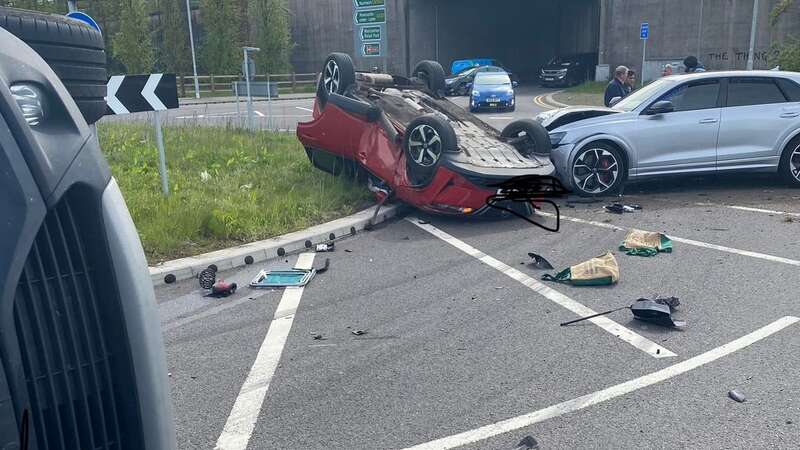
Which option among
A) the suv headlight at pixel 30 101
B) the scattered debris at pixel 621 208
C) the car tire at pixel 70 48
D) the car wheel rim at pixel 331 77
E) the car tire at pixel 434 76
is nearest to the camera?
the suv headlight at pixel 30 101

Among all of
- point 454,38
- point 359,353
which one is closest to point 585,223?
point 359,353

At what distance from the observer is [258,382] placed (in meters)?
4.15

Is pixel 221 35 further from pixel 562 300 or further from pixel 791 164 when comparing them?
pixel 562 300

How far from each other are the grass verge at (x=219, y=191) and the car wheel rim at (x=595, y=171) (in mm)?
2975

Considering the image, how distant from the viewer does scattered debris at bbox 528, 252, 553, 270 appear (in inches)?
251

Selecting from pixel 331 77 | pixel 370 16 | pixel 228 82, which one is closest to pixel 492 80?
pixel 370 16

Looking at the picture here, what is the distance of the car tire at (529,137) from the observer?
8845 mm

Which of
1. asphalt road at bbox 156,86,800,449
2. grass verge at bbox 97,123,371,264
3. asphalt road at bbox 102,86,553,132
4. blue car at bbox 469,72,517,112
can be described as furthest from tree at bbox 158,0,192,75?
asphalt road at bbox 156,86,800,449

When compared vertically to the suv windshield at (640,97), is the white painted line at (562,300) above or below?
below

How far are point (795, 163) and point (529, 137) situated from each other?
13.0 ft

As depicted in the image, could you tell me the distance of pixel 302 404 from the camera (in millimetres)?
3854

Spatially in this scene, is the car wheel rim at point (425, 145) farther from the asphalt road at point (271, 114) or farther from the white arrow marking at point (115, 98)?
the asphalt road at point (271, 114)

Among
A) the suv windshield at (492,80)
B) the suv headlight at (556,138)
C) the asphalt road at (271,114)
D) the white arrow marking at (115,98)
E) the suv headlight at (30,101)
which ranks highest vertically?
the suv headlight at (30,101)

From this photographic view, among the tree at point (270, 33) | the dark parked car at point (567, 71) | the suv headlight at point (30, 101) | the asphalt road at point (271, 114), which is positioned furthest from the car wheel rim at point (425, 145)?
the tree at point (270, 33)
